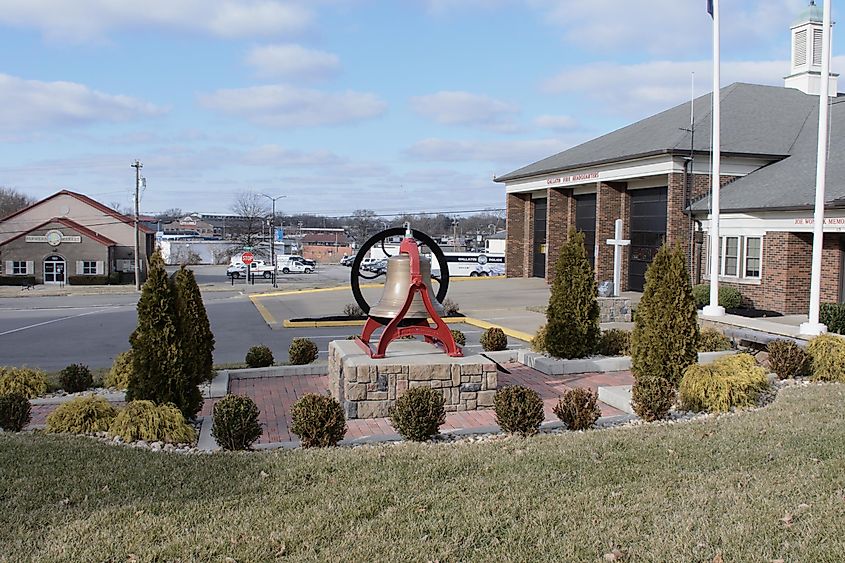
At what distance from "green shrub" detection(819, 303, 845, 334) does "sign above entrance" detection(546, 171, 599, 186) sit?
14.9m

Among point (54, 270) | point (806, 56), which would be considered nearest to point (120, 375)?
point (806, 56)

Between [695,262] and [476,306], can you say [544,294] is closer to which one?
[476,306]

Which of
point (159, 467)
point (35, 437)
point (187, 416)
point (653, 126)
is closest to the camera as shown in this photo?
point (159, 467)

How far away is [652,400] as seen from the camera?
8906mm

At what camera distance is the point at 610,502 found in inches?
223

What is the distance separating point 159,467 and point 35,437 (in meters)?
1.90

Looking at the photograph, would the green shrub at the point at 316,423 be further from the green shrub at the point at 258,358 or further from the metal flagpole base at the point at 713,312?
the metal flagpole base at the point at 713,312

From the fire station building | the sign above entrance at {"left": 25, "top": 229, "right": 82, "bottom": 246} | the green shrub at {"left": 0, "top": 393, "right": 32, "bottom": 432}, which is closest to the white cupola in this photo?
the green shrub at {"left": 0, "top": 393, "right": 32, "bottom": 432}

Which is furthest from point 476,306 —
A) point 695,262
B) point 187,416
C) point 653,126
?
point 187,416

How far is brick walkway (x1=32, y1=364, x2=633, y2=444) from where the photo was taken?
910 centimetres

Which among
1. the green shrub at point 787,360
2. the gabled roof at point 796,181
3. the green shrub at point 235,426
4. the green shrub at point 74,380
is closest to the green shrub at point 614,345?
the green shrub at point 787,360

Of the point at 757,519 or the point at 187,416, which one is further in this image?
the point at 187,416

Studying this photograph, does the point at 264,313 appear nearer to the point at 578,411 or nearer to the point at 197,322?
the point at 197,322

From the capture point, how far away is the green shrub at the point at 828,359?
1133 cm
